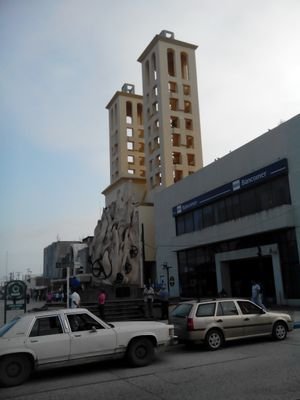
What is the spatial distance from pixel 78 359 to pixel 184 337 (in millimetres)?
3607

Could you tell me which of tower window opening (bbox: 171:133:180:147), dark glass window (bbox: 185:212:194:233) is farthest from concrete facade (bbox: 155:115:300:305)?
tower window opening (bbox: 171:133:180:147)

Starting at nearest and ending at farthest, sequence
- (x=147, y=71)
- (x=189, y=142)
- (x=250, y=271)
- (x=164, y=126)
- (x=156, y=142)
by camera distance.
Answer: (x=250, y=271), (x=164, y=126), (x=156, y=142), (x=189, y=142), (x=147, y=71)

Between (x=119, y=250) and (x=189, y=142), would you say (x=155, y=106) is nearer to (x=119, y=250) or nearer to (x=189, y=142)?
(x=189, y=142)

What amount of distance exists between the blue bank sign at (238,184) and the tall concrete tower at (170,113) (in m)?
12.5

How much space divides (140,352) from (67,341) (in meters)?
1.88

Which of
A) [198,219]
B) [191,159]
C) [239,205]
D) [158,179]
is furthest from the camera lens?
[191,159]

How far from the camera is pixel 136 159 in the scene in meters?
71.8

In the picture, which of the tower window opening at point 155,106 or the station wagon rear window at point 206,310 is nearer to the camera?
the station wagon rear window at point 206,310

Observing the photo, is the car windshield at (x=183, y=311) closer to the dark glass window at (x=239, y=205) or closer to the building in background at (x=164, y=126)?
the dark glass window at (x=239, y=205)

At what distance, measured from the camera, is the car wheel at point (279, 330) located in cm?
1256

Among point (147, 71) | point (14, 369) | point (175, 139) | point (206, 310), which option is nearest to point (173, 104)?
point (175, 139)

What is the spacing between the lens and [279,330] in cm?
1266

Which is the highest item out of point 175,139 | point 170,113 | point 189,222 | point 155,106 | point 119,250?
point 155,106

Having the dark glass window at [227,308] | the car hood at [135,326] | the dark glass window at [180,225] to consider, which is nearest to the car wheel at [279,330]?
the dark glass window at [227,308]
